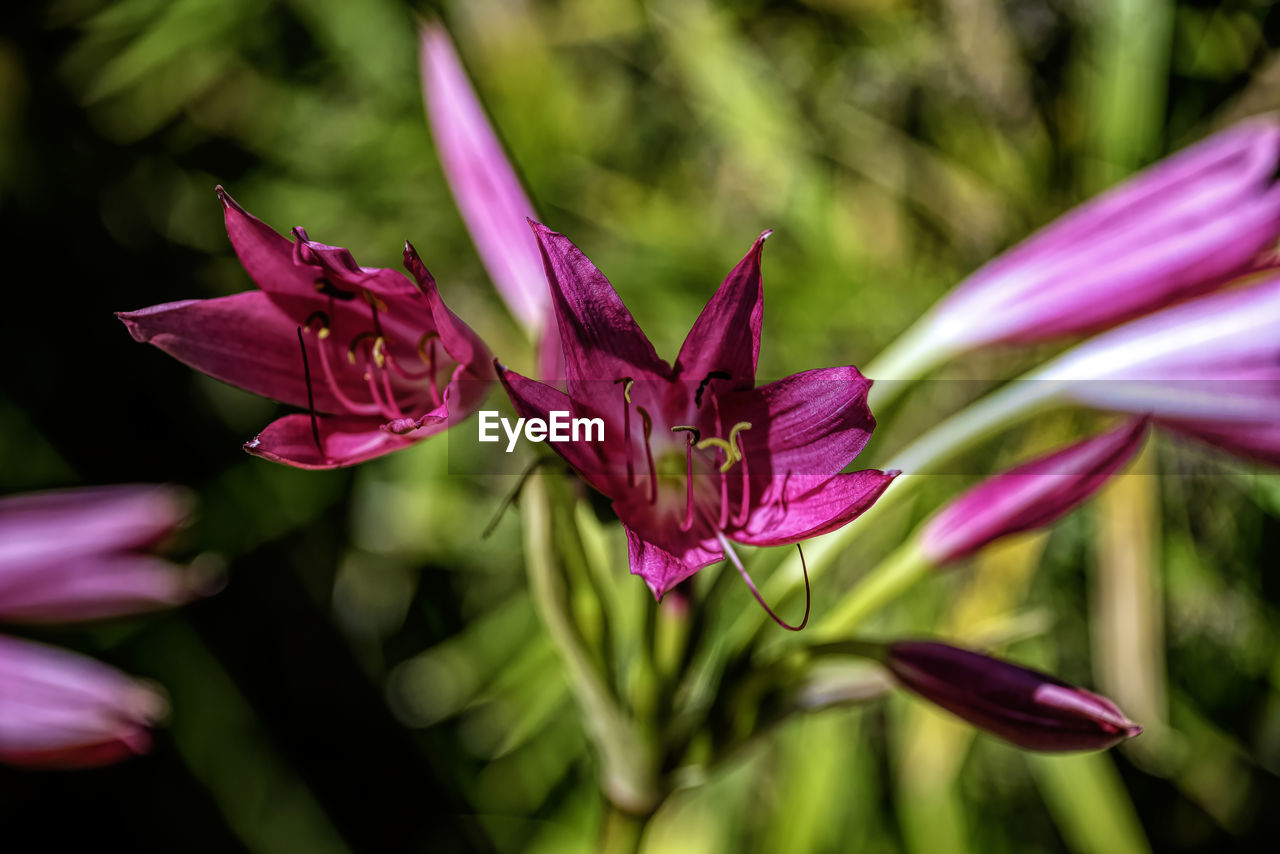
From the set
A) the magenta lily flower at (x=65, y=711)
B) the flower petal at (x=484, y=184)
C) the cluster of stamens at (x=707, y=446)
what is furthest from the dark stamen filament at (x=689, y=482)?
the magenta lily flower at (x=65, y=711)

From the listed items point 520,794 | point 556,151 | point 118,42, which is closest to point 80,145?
point 118,42

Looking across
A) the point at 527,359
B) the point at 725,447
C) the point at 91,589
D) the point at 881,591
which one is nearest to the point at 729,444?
the point at 725,447

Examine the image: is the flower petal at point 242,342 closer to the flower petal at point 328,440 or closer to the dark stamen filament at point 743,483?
the flower petal at point 328,440

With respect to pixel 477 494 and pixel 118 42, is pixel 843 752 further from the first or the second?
pixel 118 42

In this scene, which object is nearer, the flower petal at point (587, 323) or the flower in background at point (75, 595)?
the flower petal at point (587, 323)

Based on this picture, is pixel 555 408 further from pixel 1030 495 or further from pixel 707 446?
pixel 1030 495

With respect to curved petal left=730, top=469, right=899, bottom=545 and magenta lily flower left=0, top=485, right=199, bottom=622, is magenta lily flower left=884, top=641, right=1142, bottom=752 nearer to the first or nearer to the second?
curved petal left=730, top=469, right=899, bottom=545

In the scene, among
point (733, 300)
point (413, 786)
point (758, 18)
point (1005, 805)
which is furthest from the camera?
point (413, 786)
